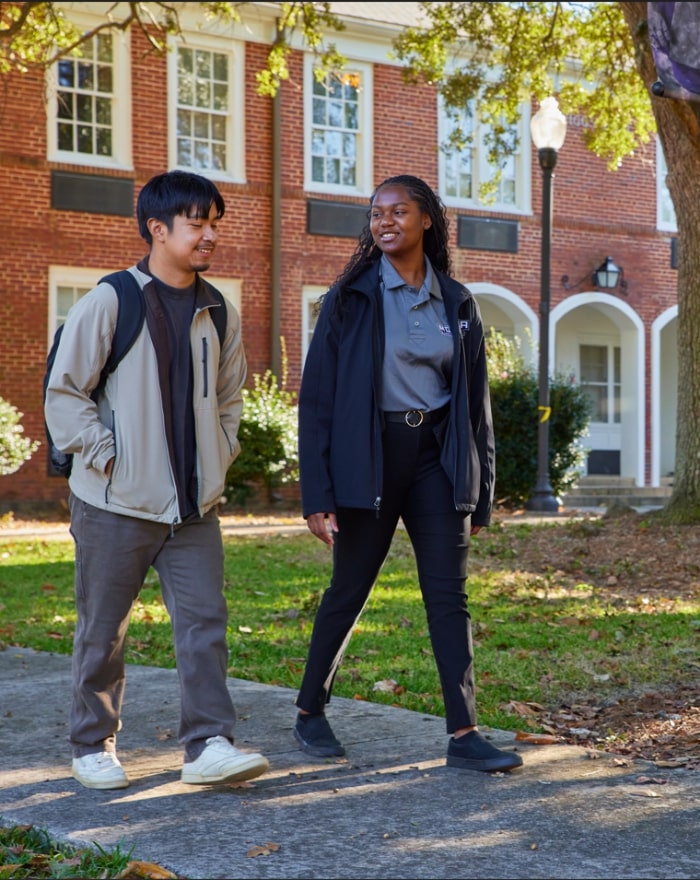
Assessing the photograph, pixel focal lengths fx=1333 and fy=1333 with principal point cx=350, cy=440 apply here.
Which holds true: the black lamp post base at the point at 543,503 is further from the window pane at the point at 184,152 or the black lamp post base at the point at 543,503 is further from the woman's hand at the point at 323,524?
the woman's hand at the point at 323,524

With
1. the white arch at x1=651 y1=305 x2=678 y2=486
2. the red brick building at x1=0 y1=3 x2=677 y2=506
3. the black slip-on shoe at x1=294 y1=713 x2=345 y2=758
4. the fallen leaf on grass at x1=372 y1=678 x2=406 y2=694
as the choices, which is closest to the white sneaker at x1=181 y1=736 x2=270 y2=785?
the black slip-on shoe at x1=294 y1=713 x2=345 y2=758

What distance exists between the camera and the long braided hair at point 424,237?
4.62 meters

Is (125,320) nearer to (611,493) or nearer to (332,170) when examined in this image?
(332,170)

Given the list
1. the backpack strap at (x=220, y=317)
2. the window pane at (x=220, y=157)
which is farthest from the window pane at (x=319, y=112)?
the backpack strap at (x=220, y=317)

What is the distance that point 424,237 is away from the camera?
4809 mm

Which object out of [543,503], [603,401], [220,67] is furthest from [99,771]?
[603,401]

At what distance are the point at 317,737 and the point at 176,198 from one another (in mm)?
1910

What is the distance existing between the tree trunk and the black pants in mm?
7044

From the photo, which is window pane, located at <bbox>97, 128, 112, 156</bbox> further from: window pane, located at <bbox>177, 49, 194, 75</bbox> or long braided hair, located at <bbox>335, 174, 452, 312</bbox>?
long braided hair, located at <bbox>335, 174, 452, 312</bbox>

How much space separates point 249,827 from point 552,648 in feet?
12.0

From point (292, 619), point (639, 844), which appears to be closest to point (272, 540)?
point (292, 619)

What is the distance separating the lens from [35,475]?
17.1m

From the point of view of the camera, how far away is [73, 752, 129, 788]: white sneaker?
4.22 meters

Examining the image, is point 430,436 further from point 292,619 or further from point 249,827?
point 292,619
